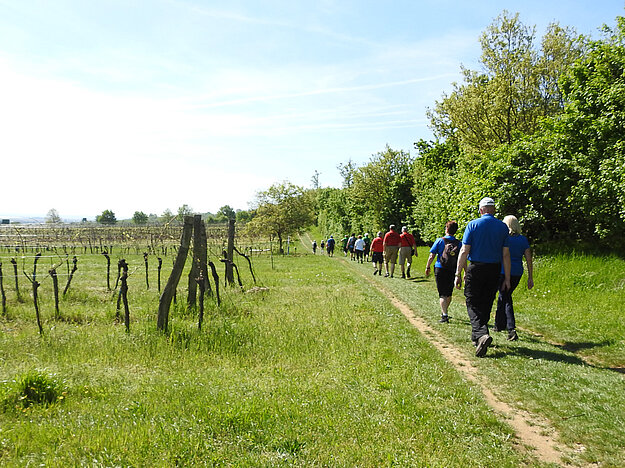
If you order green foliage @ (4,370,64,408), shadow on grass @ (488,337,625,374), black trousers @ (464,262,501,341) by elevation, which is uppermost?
black trousers @ (464,262,501,341)

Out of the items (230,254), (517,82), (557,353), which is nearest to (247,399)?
(557,353)

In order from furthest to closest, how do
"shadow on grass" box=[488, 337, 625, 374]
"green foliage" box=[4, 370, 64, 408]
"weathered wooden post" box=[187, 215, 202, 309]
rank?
"weathered wooden post" box=[187, 215, 202, 309] < "shadow on grass" box=[488, 337, 625, 374] < "green foliage" box=[4, 370, 64, 408]

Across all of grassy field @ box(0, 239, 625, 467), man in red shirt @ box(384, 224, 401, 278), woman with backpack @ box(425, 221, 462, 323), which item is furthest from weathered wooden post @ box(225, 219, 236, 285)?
woman with backpack @ box(425, 221, 462, 323)

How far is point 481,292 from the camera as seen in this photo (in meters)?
7.03

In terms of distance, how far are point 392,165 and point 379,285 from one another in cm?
3337

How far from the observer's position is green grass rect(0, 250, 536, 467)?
3865 millimetres

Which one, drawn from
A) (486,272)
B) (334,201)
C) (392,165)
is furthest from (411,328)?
(334,201)

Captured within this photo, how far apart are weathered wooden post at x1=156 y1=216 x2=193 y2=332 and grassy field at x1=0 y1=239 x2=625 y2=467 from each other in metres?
0.30

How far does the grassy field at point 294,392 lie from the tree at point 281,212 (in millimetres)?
39254

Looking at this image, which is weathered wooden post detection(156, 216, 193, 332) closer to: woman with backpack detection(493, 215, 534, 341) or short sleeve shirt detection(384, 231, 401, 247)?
woman with backpack detection(493, 215, 534, 341)

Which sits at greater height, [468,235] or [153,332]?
[468,235]

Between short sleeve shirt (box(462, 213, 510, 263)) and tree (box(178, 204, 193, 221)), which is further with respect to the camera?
tree (box(178, 204, 193, 221))

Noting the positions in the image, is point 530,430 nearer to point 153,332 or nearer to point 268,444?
point 268,444

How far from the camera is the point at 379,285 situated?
1627 centimetres
